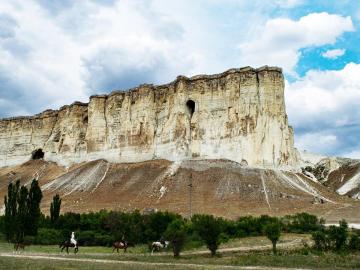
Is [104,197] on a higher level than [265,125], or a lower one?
lower

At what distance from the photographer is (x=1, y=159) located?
301 feet

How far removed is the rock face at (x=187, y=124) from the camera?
6531cm

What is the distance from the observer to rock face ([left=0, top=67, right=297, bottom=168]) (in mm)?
65312

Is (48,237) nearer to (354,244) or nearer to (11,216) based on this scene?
(11,216)

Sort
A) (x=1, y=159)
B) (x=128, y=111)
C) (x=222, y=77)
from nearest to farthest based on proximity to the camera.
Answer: (x=222, y=77) < (x=128, y=111) < (x=1, y=159)

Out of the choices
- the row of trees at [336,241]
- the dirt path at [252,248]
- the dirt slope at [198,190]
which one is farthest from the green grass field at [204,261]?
the dirt slope at [198,190]

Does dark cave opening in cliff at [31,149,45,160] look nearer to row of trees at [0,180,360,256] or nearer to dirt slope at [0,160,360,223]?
dirt slope at [0,160,360,223]

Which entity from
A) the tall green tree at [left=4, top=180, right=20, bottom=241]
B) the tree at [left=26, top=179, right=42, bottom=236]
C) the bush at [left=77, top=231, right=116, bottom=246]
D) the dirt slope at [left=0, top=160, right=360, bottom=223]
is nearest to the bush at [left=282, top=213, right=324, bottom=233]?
the dirt slope at [left=0, top=160, right=360, bottom=223]

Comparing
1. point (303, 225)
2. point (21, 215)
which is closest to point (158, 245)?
point (21, 215)

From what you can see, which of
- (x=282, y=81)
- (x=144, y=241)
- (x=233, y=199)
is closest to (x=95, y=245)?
(x=144, y=241)

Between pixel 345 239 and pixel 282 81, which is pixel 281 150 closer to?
pixel 282 81

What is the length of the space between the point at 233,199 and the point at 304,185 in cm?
1016

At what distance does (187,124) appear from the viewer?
2746 inches

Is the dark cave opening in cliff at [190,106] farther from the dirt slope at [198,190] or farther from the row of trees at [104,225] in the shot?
the row of trees at [104,225]
